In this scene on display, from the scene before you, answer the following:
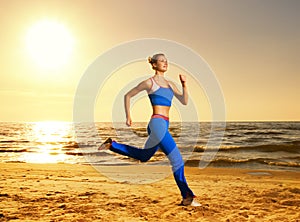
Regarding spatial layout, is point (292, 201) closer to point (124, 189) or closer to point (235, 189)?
point (235, 189)

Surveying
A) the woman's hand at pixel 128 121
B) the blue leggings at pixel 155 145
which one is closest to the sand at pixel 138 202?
the blue leggings at pixel 155 145

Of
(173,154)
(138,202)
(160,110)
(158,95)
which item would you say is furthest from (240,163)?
(158,95)

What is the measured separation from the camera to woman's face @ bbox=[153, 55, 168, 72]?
19.3 feet

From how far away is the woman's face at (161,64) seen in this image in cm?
589

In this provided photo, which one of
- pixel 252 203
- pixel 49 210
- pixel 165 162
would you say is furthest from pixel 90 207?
pixel 165 162

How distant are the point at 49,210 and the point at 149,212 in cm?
205

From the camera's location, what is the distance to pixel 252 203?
24.4ft

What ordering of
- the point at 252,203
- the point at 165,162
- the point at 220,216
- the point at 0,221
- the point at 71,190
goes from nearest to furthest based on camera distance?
the point at 0,221
the point at 220,216
the point at 252,203
the point at 71,190
the point at 165,162

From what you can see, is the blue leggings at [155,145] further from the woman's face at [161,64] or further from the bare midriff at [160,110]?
the woman's face at [161,64]

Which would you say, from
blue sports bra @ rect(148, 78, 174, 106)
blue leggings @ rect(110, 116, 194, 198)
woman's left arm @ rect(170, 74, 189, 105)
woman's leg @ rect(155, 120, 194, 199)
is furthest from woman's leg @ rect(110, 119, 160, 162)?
woman's left arm @ rect(170, 74, 189, 105)

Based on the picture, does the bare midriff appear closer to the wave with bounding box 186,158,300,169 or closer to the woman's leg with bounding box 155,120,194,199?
the woman's leg with bounding box 155,120,194,199

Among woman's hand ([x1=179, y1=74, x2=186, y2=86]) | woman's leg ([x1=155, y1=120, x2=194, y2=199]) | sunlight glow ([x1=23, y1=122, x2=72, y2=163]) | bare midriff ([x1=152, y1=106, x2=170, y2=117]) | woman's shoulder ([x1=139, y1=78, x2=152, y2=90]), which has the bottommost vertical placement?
sunlight glow ([x1=23, y1=122, x2=72, y2=163])

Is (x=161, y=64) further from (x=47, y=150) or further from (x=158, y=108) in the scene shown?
(x=47, y=150)

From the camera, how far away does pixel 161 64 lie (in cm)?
589
